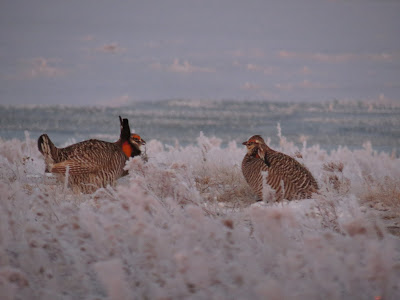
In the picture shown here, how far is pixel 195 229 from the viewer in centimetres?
263

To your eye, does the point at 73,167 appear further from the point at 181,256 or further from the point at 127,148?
the point at 181,256

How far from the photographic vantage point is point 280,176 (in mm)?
5500

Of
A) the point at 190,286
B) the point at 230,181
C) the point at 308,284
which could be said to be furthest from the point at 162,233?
the point at 230,181

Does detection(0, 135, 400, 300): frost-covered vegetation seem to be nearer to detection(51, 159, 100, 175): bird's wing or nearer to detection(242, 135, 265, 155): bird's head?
detection(51, 159, 100, 175): bird's wing

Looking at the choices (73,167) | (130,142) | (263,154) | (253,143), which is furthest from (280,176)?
(73,167)

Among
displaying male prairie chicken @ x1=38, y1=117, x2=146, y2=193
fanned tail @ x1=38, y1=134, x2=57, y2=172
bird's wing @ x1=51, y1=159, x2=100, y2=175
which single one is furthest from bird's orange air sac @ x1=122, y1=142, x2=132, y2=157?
fanned tail @ x1=38, y1=134, x2=57, y2=172

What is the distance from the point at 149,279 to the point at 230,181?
168 inches

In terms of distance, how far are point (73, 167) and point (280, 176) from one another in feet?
7.48

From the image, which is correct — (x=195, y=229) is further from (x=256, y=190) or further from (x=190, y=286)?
(x=256, y=190)

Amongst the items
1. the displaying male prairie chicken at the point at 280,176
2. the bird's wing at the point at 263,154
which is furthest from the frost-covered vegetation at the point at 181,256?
the bird's wing at the point at 263,154

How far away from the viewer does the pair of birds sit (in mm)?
5500

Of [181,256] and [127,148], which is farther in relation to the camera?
[127,148]

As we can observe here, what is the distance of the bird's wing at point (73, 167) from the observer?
221 inches

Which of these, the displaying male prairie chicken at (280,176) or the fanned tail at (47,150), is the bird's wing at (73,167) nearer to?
the fanned tail at (47,150)
